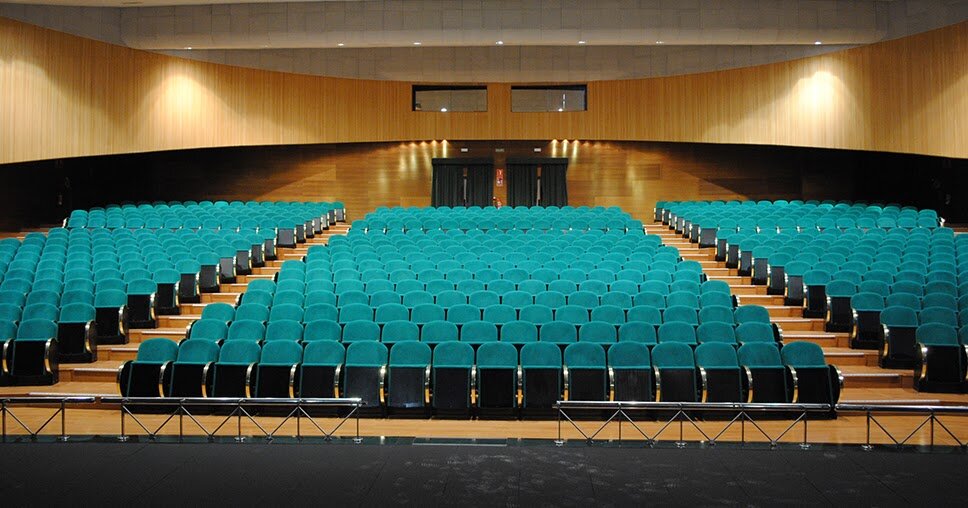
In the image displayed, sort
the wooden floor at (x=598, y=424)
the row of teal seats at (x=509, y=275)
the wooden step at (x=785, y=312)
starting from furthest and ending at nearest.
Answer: the wooden step at (x=785, y=312) → the row of teal seats at (x=509, y=275) → the wooden floor at (x=598, y=424)

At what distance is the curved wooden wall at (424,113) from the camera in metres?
15.6

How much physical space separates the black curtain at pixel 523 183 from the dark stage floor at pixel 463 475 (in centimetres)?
1885

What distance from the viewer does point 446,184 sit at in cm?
2542

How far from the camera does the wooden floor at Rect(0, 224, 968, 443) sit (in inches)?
315

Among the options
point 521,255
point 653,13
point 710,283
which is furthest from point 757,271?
point 653,13

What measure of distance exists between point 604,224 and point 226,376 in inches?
424

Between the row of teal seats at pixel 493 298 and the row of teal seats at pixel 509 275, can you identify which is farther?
the row of teal seats at pixel 509 275

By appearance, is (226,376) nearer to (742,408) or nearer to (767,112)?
(742,408)

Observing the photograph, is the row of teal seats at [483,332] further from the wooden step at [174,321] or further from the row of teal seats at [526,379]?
the wooden step at [174,321]

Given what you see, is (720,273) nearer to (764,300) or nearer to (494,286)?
(764,300)

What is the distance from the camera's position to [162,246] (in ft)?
47.9

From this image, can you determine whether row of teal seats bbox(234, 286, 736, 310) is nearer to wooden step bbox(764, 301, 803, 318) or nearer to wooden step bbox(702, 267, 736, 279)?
wooden step bbox(764, 301, 803, 318)

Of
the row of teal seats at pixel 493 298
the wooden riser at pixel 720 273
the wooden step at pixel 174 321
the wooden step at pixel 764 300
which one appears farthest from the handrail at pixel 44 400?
the wooden riser at pixel 720 273

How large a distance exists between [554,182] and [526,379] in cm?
1708
